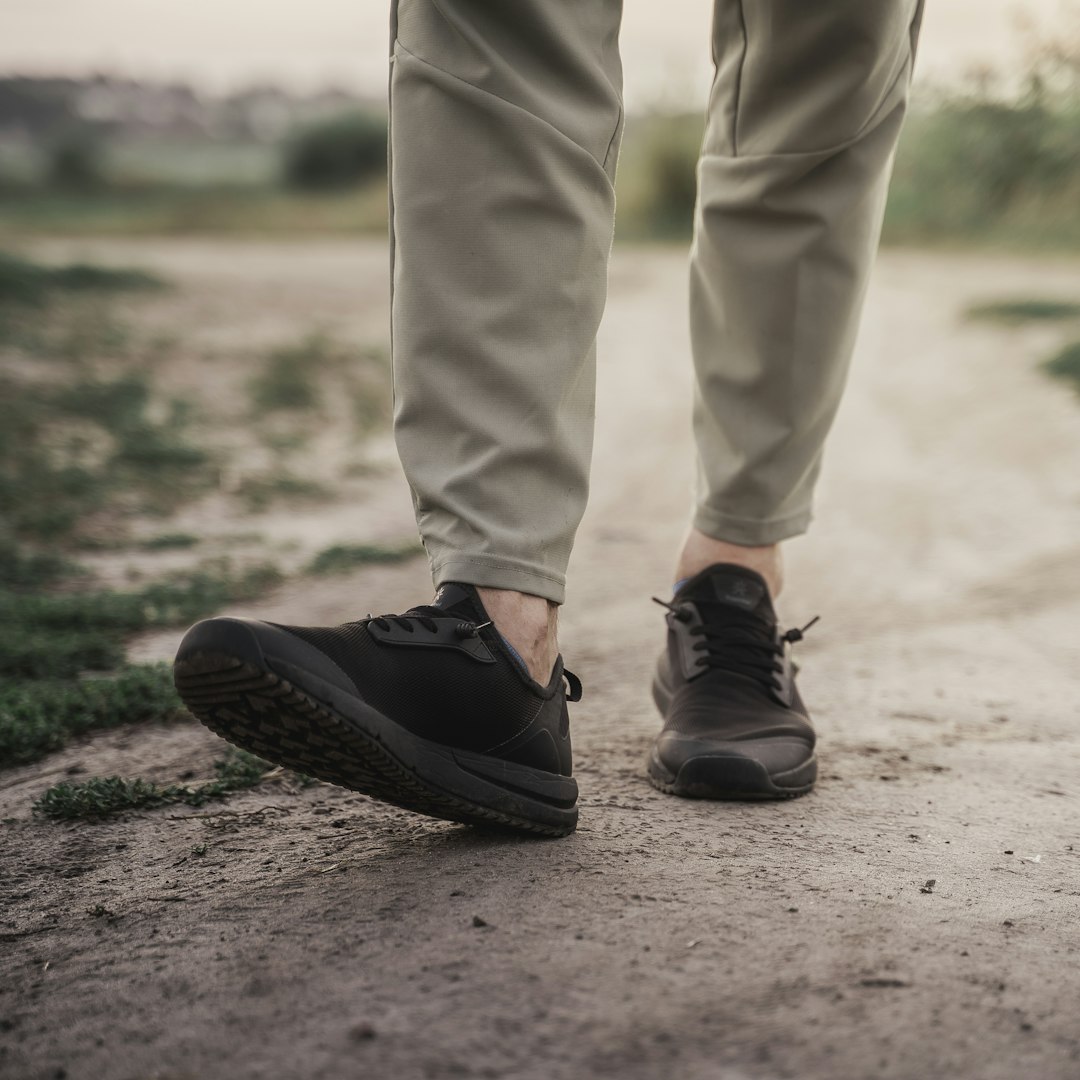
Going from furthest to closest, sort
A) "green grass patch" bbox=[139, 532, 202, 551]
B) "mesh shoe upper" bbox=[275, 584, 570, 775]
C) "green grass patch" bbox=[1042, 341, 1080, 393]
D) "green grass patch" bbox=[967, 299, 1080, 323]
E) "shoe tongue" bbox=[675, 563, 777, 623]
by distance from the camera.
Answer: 1. "green grass patch" bbox=[967, 299, 1080, 323]
2. "green grass patch" bbox=[1042, 341, 1080, 393]
3. "green grass patch" bbox=[139, 532, 202, 551]
4. "shoe tongue" bbox=[675, 563, 777, 623]
5. "mesh shoe upper" bbox=[275, 584, 570, 775]

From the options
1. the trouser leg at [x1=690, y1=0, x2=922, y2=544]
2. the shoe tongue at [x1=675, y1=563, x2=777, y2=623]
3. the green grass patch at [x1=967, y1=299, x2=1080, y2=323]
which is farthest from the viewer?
the green grass patch at [x1=967, y1=299, x2=1080, y2=323]

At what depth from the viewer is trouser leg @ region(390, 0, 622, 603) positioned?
124 centimetres

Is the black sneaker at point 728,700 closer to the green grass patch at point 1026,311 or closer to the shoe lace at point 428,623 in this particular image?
the shoe lace at point 428,623

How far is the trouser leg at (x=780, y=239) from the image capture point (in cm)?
153

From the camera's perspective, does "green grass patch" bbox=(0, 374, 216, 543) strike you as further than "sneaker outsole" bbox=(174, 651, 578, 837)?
Yes

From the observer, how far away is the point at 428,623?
1.26 metres

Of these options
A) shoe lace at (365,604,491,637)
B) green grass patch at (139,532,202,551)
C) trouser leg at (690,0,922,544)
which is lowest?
green grass patch at (139,532,202,551)

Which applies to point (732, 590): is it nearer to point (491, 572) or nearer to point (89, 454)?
point (491, 572)

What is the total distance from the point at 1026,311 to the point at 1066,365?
3.65 feet

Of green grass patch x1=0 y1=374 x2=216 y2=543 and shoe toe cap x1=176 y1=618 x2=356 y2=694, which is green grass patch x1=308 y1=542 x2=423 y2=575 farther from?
shoe toe cap x1=176 y1=618 x2=356 y2=694

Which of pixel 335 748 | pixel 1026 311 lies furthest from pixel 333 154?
pixel 335 748

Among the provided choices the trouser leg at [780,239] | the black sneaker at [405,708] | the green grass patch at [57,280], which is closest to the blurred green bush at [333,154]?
the green grass patch at [57,280]

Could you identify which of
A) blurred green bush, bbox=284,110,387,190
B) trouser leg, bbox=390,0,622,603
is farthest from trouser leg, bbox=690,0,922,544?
blurred green bush, bbox=284,110,387,190

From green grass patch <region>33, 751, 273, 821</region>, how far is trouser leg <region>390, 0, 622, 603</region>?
46cm
